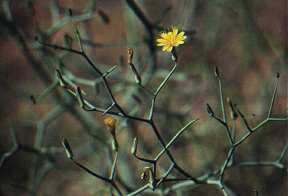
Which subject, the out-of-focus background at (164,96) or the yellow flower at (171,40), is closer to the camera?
the yellow flower at (171,40)

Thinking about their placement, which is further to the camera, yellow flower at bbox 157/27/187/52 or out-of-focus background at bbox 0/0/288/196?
out-of-focus background at bbox 0/0/288/196

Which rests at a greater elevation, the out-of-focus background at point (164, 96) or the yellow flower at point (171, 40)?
the yellow flower at point (171, 40)

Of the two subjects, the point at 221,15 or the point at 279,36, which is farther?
the point at 279,36

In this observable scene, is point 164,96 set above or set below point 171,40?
below

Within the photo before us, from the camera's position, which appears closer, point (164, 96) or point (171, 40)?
point (171, 40)

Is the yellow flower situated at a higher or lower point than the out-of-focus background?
higher

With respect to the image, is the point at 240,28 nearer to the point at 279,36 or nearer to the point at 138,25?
the point at 279,36

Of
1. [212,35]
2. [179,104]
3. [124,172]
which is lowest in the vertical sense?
[124,172]

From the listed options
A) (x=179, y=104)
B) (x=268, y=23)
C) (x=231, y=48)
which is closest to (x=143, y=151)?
(x=179, y=104)
